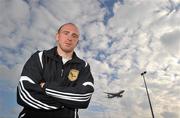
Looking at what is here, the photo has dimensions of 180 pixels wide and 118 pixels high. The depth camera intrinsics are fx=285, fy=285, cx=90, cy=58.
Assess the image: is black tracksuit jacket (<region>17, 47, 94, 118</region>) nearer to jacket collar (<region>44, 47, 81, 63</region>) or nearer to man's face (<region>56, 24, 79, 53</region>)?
jacket collar (<region>44, 47, 81, 63</region>)

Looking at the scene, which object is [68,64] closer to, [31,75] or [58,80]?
[58,80]

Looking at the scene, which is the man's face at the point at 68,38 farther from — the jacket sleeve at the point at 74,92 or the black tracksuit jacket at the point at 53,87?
the jacket sleeve at the point at 74,92

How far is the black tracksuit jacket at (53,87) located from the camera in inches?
149

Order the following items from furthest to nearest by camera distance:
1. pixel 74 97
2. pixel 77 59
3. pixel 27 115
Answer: pixel 77 59 < pixel 74 97 < pixel 27 115

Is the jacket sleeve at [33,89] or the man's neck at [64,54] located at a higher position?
the man's neck at [64,54]

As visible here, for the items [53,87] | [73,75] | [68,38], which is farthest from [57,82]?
[68,38]

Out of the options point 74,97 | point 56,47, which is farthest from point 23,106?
point 56,47

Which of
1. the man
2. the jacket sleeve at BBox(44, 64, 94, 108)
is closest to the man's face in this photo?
the man

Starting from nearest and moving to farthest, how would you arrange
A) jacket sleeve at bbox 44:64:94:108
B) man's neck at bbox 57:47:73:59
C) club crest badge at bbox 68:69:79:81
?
jacket sleeve at bbox 44:64:94:108
club crest badge at bbox 68:69:79:81
man's neck at bbox 57:47:73:59

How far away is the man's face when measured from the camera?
4.18 metres

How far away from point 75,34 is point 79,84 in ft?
2.44

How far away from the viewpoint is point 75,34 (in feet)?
13.9

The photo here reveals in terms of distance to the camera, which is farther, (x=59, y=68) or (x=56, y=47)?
(x=56, y=47)

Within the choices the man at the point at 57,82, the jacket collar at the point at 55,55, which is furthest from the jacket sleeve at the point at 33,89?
the jacket collar at the point at 55,55
